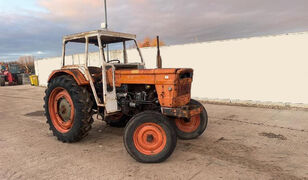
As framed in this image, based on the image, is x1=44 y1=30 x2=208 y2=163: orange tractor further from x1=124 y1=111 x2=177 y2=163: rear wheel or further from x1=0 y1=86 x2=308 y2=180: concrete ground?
x1=0 y1=86 x2=308 y2=180: concrete ground

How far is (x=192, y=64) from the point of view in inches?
383

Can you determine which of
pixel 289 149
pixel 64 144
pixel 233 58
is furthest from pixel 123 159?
pixel 233 58

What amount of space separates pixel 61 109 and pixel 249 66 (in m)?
6.73

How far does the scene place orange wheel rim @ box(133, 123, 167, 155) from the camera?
11.7 feet

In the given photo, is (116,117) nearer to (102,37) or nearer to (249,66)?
(102,37)

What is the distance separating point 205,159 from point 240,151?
759mm

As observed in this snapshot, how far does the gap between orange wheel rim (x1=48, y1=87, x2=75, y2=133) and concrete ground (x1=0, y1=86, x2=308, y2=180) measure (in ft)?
1.19

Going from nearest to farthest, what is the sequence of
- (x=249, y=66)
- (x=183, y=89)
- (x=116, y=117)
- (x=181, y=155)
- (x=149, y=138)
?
(x=149, y=138)
(x=181, y=155)
(x=183, y=89)
(x=116, y=117)
(x=249, y=66)

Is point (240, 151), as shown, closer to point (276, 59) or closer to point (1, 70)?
point (276, 59)

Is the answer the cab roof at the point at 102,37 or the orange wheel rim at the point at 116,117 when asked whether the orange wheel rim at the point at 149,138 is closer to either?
the orange wheel rim at the point at 116,117

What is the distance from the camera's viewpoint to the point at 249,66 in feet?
27.1

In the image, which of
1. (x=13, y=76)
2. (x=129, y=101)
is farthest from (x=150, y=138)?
(x=13, y=76)

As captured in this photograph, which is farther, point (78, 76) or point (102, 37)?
point (102, 37)

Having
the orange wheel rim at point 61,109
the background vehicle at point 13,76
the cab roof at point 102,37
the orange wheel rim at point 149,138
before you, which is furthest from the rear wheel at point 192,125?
the background vehicle at point 13,76
